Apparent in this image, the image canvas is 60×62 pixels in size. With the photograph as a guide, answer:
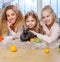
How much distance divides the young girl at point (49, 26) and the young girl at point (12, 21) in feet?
0.52

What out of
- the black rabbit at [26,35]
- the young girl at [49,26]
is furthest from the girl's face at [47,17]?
the black rabbit at [26,35]

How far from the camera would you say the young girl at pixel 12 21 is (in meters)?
1.34

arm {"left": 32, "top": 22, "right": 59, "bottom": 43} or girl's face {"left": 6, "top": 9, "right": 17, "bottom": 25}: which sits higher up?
girl's face {"left": 6, "top": 9, "right": 17, "bottom": 25}

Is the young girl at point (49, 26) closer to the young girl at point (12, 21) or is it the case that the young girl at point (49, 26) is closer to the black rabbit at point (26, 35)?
the black rabbit at point (26, 35)

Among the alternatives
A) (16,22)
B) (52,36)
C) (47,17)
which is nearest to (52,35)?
(52,36)

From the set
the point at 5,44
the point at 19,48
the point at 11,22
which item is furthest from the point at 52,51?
the point at 11,22

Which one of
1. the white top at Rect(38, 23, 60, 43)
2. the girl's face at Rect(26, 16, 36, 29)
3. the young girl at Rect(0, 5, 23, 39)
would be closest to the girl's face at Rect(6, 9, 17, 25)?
the young girl at Rect(0, 5, 23, 39)

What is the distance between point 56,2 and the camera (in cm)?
177

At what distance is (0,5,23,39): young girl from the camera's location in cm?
134

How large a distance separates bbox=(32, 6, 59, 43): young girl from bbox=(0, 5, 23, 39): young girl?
158 mm

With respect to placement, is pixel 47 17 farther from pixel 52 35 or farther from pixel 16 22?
pixel 16 22

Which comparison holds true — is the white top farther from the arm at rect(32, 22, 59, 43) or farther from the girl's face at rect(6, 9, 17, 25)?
the girl's face at rect(6, 9, 17, 25)

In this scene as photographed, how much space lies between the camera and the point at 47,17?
1.27 meters

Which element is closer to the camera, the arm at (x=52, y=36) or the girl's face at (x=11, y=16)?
the arm at (x=52, y=36)
